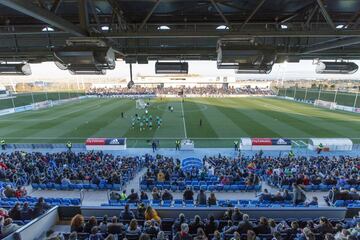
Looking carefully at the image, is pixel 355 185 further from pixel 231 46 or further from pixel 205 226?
pixel 231 46

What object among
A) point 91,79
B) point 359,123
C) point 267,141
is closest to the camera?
point 267,141

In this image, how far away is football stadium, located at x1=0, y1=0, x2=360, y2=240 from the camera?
5.65 metres

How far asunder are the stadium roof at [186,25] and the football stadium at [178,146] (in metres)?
0.03

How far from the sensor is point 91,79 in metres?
84.9

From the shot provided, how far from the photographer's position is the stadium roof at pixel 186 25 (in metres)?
5.38

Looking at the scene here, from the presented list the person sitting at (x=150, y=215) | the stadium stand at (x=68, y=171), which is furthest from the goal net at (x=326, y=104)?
the person sitting at (x=150, y=215)

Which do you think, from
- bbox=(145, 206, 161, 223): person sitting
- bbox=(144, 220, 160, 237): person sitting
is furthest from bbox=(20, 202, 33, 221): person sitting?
bbox=(144, 220, 160, 237): person sitting

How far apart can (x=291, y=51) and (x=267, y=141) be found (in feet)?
48.4

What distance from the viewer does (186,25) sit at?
664cm

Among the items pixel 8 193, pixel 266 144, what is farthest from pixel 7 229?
pixel 266 144

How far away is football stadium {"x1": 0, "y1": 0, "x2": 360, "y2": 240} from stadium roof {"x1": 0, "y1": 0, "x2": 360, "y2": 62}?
0.03 metres

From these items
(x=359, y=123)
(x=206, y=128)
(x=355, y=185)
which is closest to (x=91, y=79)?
(x=206, y=128)

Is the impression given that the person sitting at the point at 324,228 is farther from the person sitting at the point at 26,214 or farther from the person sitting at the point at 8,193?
the person sitting at the point at 8,193

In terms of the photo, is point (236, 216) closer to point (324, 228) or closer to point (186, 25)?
point (324, 228)
